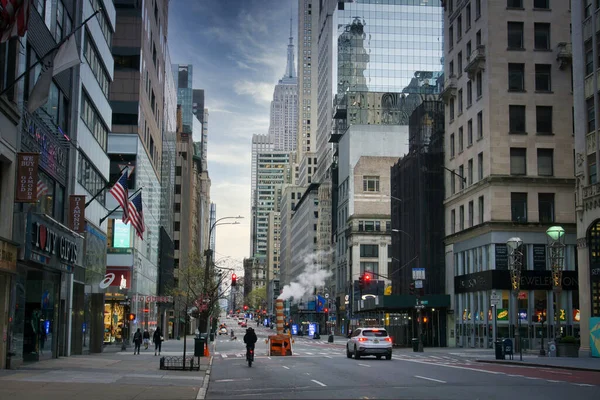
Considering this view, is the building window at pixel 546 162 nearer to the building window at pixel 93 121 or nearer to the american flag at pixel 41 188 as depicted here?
the building window at pixel 93 121

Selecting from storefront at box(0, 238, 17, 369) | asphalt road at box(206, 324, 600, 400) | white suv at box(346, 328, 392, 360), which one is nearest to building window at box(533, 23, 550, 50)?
white suv at box(346, 328, 392, 360)

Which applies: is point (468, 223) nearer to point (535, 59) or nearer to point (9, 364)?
point (535, 59)

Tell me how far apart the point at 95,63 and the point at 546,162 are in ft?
117

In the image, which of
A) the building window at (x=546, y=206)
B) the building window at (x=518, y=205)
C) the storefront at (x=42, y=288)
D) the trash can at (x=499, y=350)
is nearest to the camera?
the storefront at (x=42, y=288)

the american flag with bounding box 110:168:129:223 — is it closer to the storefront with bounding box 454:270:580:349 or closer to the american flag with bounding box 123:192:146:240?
the american flag with bounding box 123:192:146:240

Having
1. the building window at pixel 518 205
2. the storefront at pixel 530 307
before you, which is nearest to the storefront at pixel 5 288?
the storefront at pixel 530 307

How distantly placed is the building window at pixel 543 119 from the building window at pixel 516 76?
2281 mm

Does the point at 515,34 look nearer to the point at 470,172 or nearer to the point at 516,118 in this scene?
the point at 516,118

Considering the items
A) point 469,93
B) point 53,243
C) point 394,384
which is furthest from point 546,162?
point 394,384

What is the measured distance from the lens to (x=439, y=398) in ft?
64.0

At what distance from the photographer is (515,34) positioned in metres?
61.8

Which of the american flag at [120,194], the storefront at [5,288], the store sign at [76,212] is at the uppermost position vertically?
the american flag at [120,194]

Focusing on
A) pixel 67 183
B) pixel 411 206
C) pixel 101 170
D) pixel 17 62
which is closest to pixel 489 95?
pixel 411 206

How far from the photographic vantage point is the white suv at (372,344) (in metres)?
41.9
